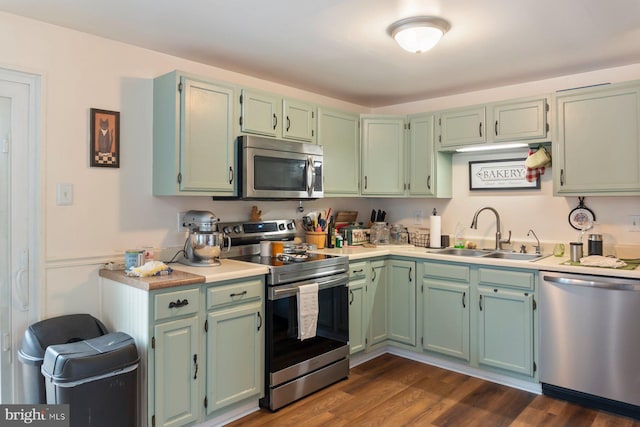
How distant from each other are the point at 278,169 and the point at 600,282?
7.15 feet

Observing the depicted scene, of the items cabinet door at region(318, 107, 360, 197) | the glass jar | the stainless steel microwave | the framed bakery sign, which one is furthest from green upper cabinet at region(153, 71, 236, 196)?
Result: the framed bakery sign

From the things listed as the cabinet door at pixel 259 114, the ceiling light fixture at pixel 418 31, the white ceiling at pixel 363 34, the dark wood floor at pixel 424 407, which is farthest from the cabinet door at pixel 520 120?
the dark wood floor at pixel 424 407

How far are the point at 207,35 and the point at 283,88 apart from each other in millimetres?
1149

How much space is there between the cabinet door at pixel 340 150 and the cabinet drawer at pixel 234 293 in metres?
1.25

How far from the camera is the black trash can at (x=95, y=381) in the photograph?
6.41 ft

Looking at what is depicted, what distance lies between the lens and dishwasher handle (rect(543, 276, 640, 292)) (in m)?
2.59

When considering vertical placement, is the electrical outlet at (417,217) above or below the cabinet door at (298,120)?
below

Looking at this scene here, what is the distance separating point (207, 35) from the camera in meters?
2.63

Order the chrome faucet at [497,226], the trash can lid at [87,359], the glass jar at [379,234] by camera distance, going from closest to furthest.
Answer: the trash can lid at [87,359], the chrome faucet at [497,226], the glass jar at [379,234]

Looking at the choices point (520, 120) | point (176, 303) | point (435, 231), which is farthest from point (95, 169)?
point (520, 120)

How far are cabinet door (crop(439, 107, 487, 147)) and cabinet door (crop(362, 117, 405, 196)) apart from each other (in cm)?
40

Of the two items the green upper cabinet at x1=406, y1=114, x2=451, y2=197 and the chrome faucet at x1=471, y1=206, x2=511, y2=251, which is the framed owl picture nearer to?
the green upper cabinet at x1=406, y1=114, x2=451, y2=197

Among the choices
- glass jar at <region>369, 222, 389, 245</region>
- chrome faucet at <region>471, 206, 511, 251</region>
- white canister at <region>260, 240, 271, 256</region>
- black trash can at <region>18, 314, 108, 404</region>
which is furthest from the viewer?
glass jar at <region>369, 222, 389, 245</region>

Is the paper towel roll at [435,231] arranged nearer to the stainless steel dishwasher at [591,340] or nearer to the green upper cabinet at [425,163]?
the green upper cabinet at [425,163]
